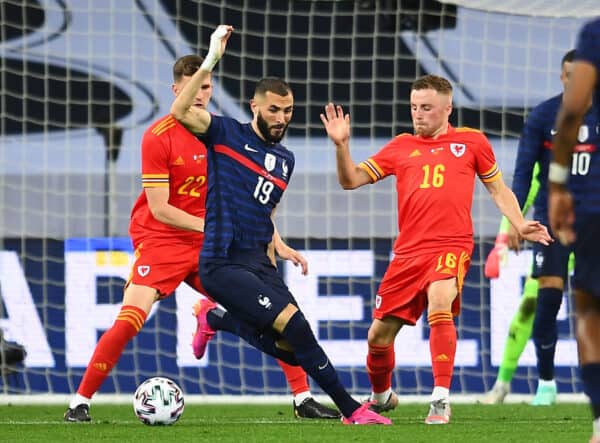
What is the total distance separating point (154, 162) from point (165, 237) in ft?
1.31

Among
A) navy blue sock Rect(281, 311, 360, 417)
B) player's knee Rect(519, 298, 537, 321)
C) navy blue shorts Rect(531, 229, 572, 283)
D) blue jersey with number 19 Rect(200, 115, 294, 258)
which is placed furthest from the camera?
player's knee Rect(519, 298, 537, 321)

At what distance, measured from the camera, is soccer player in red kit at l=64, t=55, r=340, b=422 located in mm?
7074

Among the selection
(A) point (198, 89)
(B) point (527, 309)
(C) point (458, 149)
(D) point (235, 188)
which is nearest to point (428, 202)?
(C) point (458, 149)

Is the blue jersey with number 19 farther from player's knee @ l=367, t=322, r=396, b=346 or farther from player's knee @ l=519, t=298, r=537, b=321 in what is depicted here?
player's knee @ l=519, t=298, r=537, b=321

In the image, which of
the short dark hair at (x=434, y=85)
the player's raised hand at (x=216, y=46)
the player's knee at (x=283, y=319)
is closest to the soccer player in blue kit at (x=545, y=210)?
the short dark hair at (x=434, y=85)

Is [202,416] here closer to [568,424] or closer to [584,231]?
[568,424]

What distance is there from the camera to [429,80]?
7.13 meters

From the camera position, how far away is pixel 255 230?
21.5 feet

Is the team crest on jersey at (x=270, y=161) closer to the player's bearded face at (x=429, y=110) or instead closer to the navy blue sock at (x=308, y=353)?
the navy blue sock at (x=308, y=353)

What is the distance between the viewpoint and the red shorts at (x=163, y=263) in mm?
7332

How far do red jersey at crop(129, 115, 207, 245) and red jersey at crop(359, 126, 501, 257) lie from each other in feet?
2.95


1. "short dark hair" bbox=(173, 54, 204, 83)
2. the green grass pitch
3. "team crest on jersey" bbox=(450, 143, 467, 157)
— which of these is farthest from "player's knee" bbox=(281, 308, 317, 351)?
"short dark hair" bbox=(173, 54, 204, 83)

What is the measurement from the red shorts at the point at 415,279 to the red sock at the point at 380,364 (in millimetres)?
185

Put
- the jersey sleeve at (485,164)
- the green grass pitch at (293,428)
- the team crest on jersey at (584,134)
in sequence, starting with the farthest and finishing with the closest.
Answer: the team crest on jersey at (584,134) < the jersey sleeve at (485,164) < the green grass pitch at (293,428)
